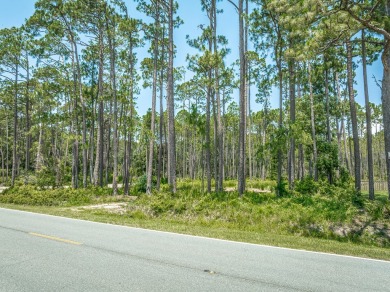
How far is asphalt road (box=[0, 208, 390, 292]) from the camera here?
13.1 feet

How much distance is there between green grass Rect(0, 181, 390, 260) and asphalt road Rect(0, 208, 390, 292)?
1419 millimetres

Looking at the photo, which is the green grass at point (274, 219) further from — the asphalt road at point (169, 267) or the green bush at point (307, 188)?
the green bush at point (307, 188)

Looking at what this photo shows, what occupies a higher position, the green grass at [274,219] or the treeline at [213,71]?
the treeline at [213,71]

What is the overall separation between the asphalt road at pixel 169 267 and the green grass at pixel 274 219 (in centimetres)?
142

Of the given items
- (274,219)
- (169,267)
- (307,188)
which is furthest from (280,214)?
(307,188)

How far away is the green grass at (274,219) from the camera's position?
7.90 metres

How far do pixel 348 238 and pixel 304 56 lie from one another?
20.9ft

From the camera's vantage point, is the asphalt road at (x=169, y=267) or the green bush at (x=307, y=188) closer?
the asphalt road at (x=169, y=267)

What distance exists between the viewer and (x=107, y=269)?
463 cm

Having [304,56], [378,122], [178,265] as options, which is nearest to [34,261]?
[178,265]

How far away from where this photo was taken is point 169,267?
15.7ft

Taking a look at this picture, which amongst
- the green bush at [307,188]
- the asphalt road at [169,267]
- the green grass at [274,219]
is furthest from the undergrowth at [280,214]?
the asphalt road at [169,267]

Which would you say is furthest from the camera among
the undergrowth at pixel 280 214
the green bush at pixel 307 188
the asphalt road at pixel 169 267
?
the green bush at pixel 307 188

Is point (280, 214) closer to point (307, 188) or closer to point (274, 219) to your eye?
point (274, 219)
